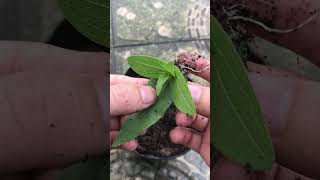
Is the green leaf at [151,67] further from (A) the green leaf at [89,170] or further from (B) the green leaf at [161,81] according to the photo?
(A) the green leaf at [89,170]

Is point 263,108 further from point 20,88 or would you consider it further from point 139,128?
point 20,88

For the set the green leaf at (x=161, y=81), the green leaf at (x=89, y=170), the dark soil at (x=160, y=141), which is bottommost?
the green leaf at (x=89, y=170)

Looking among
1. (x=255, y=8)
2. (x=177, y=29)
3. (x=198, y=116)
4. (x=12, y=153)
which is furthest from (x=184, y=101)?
(x=12, y=153)

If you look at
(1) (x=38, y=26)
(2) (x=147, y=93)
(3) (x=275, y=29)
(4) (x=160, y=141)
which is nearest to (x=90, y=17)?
(1) (x=38, y=26)

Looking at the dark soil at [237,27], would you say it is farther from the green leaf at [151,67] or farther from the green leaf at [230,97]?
the green leaf at [151,67]

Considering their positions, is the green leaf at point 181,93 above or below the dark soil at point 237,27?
below

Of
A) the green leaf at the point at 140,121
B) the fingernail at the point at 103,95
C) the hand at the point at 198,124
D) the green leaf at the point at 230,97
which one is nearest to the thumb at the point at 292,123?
the green leaf at the point at 230,97
